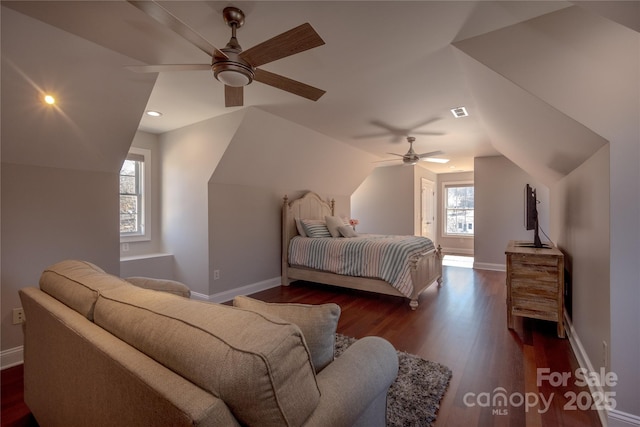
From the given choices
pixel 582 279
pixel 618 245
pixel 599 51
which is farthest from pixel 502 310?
pixel 599 51

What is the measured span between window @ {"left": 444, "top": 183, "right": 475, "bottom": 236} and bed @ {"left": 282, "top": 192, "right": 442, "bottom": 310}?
4325 mm

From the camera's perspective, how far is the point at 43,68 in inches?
79.4

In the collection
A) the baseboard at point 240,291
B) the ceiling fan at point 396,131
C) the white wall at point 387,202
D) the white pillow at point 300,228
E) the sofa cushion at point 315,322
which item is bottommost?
the baseboard at point 240,291

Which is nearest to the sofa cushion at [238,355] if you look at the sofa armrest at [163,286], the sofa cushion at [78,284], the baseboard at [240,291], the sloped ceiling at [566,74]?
the sofa cushion at [78,284]

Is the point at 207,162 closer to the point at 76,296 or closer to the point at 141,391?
the point at 76,296

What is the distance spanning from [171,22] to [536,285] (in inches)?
139

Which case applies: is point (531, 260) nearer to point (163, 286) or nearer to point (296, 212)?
point (163, 286)

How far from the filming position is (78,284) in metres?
1.32

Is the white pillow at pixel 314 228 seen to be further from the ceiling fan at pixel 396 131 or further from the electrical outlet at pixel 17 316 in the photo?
the electrical outlet at pixel 17 316

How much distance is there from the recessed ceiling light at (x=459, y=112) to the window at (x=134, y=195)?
14.0 ft

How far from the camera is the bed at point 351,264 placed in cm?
364

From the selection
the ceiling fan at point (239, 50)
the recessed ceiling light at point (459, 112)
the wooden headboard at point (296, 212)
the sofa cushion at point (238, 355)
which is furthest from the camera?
the wooden headboard at point (296, 212)

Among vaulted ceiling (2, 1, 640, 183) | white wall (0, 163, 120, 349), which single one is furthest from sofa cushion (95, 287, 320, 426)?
white wall (0, 163, 120, 349)

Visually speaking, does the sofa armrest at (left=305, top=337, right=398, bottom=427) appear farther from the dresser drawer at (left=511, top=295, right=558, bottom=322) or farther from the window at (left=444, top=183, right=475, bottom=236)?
the window at (left=444, top=183, right=475, bottom=236)
